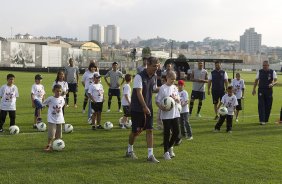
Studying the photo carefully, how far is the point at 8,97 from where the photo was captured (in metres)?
12.5

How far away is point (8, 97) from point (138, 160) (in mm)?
→ 5177

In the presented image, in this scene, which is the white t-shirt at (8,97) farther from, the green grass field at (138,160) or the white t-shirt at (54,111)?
the white t-shirt at (54,111)

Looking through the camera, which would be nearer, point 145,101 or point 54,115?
point 145,101

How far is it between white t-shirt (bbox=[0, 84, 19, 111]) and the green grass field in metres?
0.79

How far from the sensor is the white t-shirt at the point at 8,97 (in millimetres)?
12406

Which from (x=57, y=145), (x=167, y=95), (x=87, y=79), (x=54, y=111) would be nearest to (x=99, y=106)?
(x=87, y=79)

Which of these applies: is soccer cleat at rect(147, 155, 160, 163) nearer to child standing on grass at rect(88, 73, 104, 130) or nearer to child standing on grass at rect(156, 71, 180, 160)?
child standing on grass at rect(156, 71, 180, 160)

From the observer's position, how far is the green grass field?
7.93 meters

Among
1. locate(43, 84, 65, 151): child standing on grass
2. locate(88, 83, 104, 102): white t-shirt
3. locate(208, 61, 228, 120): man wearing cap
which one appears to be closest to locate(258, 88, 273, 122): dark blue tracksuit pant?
locate(208, 61, 228, 120): man wearing cap

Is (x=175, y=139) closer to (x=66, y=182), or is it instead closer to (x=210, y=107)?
(x=66, y=182)

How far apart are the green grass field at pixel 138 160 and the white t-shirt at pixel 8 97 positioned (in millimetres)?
790

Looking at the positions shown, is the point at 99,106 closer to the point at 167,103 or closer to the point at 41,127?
the point at 41,127

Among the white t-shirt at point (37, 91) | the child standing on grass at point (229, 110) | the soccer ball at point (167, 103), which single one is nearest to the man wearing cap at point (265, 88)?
the child standing on grass at point (229, 110)

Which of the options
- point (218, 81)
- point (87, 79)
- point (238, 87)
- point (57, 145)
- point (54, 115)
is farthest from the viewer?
point (238, 87)
